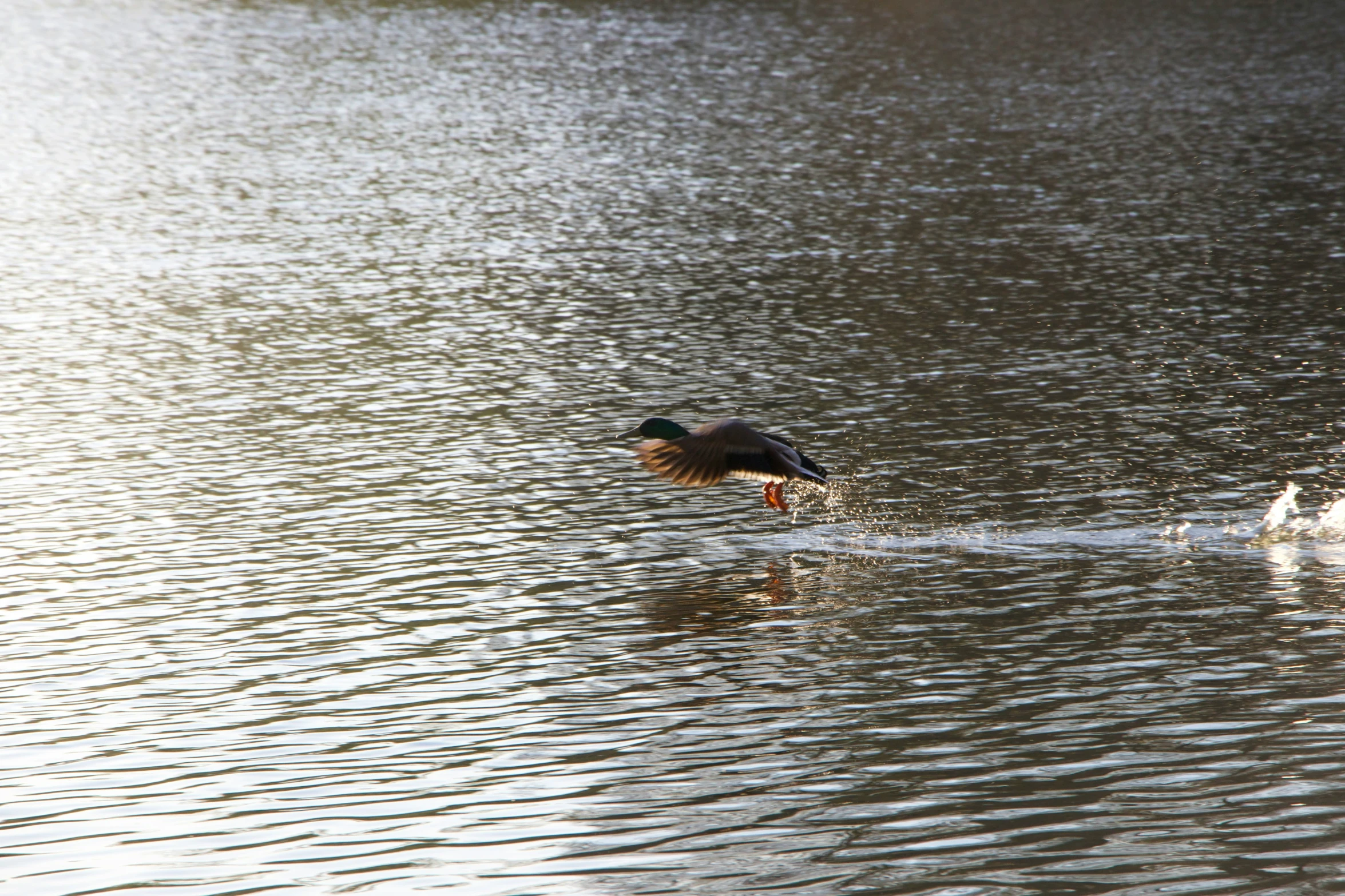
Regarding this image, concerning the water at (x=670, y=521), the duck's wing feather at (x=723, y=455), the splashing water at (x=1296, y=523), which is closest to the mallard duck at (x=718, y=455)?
the duck's wing feather at (x=723, y=455)

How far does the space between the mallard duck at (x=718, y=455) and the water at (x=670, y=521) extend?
110cm

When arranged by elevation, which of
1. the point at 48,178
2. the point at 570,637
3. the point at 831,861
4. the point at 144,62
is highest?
the point at 144,62

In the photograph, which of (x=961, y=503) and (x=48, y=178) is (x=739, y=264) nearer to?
(x=961, y=503)

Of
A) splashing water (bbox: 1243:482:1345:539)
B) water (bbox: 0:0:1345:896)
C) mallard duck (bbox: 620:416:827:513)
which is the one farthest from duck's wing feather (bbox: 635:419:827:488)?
splashing water (bbox: 1243:482:1345:539)

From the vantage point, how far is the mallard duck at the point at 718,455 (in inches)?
567

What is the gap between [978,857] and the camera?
370 inches

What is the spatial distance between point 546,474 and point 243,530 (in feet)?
12.3

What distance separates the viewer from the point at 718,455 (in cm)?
1445

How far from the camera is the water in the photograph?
395 inches

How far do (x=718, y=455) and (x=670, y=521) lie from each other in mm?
2441

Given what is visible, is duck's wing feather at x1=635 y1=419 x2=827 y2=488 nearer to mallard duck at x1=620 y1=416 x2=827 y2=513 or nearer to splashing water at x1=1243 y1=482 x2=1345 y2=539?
mallard duck at x1=620 y1=416 x2=827 y2=513

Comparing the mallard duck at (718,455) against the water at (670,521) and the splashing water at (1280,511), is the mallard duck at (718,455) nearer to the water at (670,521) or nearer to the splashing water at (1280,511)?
the water at (670,521)

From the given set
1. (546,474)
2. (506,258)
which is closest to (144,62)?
(506,258)

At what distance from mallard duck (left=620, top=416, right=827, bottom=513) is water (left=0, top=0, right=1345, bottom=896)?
3.62ft
